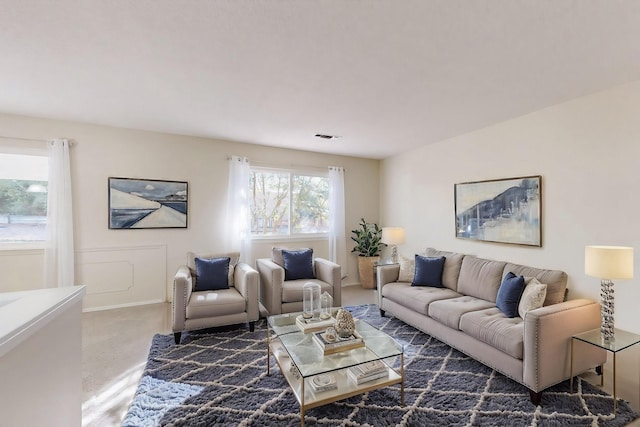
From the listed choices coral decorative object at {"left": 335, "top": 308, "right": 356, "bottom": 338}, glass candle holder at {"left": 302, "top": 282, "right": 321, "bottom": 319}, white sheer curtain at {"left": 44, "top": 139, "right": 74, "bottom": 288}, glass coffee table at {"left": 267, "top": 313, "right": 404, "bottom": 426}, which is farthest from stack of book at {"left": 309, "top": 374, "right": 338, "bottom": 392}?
white sheer curtain at {"left": 44, "top": 139, "right": 74, "bottom": 288}

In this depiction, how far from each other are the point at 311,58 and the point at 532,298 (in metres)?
2.64

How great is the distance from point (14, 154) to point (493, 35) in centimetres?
506

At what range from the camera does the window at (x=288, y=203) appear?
490 centimetres

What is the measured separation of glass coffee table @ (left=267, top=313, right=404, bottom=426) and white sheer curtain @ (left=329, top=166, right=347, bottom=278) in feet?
9.70

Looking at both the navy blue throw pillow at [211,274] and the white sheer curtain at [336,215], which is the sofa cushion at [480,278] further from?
the navy blue throw pillow at [211,274]

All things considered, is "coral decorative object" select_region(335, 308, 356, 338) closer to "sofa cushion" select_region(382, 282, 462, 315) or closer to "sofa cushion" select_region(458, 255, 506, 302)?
"sofa cushion" select_region(382, 282, 462, 315)

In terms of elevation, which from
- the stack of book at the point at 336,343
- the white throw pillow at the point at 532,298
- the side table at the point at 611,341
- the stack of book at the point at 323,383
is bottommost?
the stack of book at the point at 323,383

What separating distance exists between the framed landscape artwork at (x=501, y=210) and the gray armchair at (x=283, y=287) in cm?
186

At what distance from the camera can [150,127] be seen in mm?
3938

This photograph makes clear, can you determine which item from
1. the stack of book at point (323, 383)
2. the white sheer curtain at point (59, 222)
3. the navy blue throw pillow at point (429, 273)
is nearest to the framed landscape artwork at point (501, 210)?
the navy blue throw pillow at point (429, 273)

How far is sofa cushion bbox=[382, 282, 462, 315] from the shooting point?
10.2 ft

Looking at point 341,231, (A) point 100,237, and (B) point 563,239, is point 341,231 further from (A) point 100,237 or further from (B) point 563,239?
(A) point 100,237

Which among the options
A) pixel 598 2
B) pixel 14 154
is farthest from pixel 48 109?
pixel 598 2

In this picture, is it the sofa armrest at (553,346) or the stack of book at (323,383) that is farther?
the sofa armrest at (553,346)
